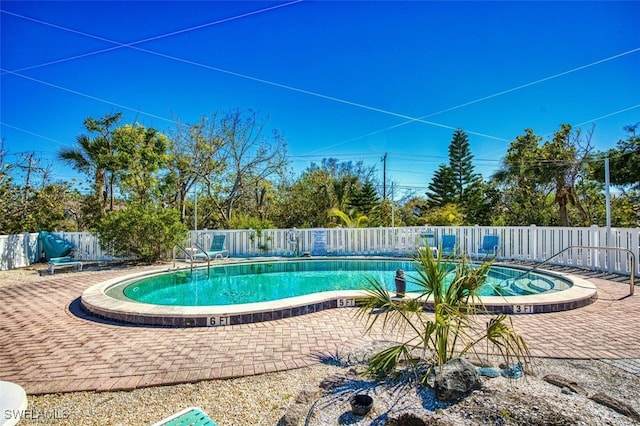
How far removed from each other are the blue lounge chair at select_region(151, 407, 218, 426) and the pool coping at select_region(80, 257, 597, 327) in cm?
248

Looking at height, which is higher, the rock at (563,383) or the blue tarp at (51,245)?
the blue tarp at (51,245)

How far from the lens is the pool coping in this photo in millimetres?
4723

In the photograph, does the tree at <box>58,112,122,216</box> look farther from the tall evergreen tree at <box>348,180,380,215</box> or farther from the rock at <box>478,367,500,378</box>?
the rock at <box>478,367,500,378</box>

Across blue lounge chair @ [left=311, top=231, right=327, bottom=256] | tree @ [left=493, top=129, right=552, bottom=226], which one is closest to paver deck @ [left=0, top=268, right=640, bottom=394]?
blue lounge chair @ [left=311, top=231, right=327, bottom=256]

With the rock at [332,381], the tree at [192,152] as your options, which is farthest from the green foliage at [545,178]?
the rock at [332,381]

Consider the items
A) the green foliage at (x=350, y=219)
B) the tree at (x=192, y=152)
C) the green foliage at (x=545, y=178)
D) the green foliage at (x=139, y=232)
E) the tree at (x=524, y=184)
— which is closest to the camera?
the green foliage at (x=139, y=232)

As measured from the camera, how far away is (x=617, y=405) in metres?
2.27

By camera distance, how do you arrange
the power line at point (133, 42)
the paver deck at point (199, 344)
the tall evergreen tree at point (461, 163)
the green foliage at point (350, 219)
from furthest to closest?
the tall evergreen tree at point (461, 163) → the green foliage at point (350, 219) → the power line at point (133, 42) → the paver deck at point (199, 344)

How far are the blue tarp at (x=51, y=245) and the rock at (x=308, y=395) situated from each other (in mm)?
11985

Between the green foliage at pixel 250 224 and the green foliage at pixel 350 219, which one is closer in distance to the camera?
the green foliage at pixel 250 224

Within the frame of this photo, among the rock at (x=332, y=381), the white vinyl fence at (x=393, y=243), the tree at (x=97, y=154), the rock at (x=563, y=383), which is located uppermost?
the tree at (x=97, y=154)

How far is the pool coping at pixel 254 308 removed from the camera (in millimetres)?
4723

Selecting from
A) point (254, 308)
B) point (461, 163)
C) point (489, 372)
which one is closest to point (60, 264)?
point (254, 308)

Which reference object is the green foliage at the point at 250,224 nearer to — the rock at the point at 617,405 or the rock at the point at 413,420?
the rock at the point at 413,420
